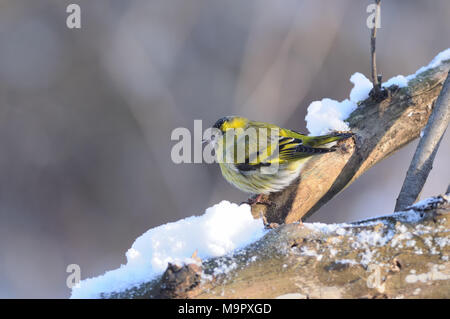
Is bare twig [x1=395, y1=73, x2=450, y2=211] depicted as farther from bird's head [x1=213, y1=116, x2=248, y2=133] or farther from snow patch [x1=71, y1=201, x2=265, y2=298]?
bird's head [x1=213, y1=116, x2=248, y2=133]

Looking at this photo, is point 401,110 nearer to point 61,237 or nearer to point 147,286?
point 147,286

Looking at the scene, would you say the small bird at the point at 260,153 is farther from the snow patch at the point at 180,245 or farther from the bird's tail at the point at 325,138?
the snow patch at the point at 180,245

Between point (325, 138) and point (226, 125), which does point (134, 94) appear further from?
point (325, 138)

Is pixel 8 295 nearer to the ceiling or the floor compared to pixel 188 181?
nearer to the floor

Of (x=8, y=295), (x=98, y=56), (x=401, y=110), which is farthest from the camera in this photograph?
(x=98, y=56)

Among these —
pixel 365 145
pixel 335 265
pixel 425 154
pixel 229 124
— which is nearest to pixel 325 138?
pixel 365 145

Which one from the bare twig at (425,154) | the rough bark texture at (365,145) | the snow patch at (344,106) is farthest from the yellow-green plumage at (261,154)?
the bare twig at (425,154)

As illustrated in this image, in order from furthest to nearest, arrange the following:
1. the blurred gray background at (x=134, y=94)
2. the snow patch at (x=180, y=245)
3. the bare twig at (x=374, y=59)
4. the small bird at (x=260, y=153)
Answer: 1. the blurred gray background at (x=134, y=94)
2. the small bird at (x=260, y=153)
3. the bare twig at (x=374, y=59)
4. the snow patch at (x=180, y=245)

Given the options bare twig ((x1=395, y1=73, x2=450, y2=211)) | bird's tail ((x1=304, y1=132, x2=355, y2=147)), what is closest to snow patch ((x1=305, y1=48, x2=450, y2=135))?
bird's tail ((x1=304, y1=132, x2=355, y2=147))
